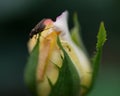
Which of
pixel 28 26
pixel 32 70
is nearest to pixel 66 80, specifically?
pixel 32 70

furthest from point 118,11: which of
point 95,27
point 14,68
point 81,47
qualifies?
point 81,47

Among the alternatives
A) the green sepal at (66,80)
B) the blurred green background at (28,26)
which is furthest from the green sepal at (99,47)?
the blurred green background at (28,26)

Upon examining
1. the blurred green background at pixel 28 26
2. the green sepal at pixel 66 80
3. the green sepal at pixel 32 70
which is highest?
the blurred green background at pixel 28 26

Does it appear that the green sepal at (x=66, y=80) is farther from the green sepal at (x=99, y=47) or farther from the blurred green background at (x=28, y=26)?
the blurred green background at (x=28, y=26)

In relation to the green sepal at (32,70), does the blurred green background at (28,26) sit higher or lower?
higher

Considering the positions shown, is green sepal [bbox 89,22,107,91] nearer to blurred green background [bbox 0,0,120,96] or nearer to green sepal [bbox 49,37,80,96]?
green sepal [bbox 49,37,80,96]

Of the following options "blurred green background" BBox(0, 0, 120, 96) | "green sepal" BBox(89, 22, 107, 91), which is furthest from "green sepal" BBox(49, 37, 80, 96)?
"blurred green background" BBox(0, 0, 120, 96)

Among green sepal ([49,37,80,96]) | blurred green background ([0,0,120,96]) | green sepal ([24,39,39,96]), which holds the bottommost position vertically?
green sepal ([49,37,80,96])
